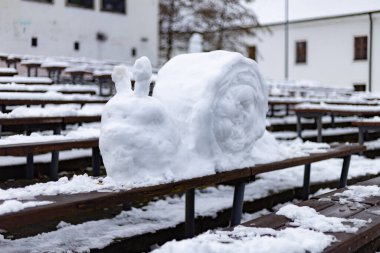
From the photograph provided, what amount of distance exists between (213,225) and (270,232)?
209 centimetres

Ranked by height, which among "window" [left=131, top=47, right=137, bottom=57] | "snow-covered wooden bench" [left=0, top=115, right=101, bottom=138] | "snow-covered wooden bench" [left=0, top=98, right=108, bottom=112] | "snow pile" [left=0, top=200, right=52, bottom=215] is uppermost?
"window" [left=131, top=47, right=137, bottom=57]

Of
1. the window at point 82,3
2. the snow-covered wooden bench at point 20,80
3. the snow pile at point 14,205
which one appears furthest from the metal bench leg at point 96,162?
the window at point 82,3

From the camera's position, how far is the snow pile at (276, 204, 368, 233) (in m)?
3.04

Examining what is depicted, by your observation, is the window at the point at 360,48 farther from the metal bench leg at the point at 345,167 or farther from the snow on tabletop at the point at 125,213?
the metal bench leg at the point at 345,167

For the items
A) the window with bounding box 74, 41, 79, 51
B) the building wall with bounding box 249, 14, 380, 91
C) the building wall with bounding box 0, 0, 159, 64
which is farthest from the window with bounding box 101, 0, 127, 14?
the building wall with bounding box 249, 14, 380, 91

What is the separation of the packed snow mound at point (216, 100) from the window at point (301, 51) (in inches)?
947

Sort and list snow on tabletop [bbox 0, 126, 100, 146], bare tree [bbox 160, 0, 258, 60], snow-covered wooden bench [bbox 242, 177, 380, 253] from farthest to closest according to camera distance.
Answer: bare tree [bbox 160, 0, 258, 60] < snow on tabletop [bbox 0, 126, 100, 146] < snow-covered wooden bench [bbox 242, 177, 380, 253]

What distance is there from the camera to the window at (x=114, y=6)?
56.6 ft

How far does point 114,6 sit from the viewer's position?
1750 cm

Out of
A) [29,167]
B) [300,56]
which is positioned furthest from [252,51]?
[29,167]

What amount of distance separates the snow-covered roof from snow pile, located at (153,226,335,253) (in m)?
22.4

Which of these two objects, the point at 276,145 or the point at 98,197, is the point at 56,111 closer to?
the point at 276,145

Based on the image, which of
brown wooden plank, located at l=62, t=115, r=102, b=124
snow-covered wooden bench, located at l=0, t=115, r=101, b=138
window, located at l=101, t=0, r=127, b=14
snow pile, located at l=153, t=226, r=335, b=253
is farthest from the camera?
window, located at l=101, t=0, r=127, b=14

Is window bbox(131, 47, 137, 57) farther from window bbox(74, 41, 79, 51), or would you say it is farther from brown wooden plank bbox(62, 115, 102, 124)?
brown wooden plank bbox(62, 115, 102, 124)
